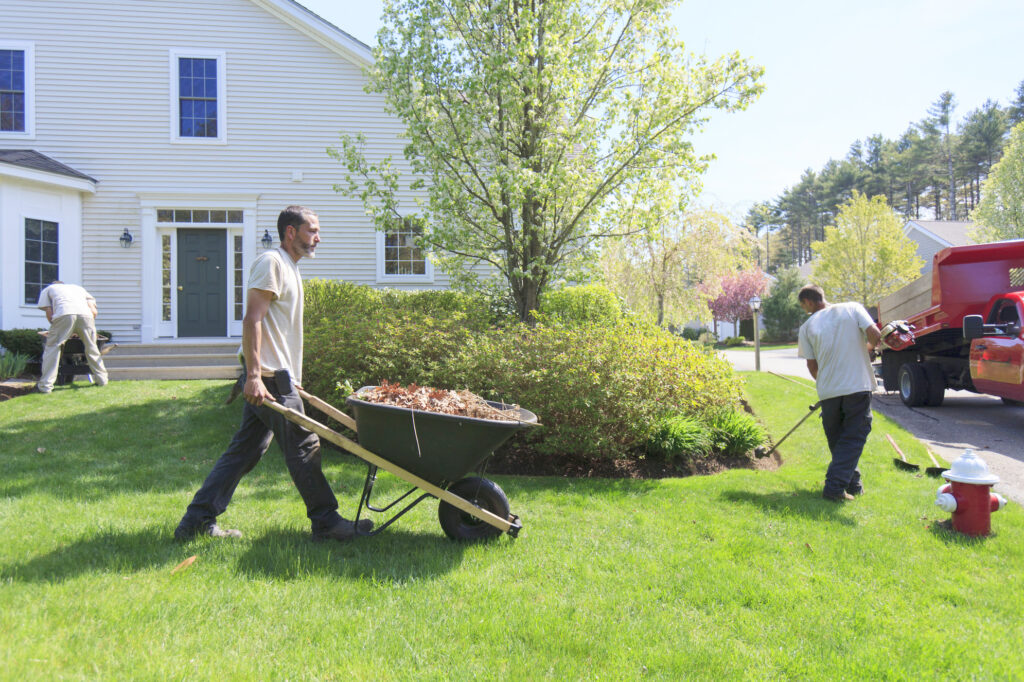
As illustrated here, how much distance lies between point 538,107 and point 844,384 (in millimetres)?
5287

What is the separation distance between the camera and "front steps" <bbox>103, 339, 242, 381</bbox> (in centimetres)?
1083

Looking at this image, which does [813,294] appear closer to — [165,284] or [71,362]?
[71,362]

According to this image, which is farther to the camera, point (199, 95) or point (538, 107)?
point (199, 95)

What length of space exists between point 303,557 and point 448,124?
251 inches

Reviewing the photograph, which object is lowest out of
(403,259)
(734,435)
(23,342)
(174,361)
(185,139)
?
(734,435)

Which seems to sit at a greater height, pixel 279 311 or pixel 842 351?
pixel 279 311

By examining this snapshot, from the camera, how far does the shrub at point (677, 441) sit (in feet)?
20.1

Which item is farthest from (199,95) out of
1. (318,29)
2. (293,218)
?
(293,218)

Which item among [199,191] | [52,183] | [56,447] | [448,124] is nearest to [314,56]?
[199,191]

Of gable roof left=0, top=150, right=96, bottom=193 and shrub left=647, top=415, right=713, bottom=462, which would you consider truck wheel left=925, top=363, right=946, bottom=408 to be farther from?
gable roof left=0, top=150, right=96, bottom=193

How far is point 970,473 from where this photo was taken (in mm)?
4031

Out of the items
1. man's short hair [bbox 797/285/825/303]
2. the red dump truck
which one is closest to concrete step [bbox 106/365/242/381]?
man's short hair [bbox 797/285/825/303]

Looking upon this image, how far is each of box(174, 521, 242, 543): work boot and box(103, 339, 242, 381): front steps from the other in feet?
21.6

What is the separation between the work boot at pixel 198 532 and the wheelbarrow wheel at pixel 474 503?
1.26 metres
